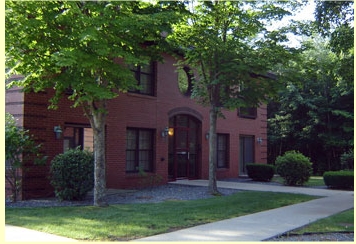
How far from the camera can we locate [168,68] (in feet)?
58.6

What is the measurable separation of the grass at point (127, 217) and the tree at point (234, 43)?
3.59 meters

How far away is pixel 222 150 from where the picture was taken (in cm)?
2177

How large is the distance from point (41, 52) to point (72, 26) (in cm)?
112

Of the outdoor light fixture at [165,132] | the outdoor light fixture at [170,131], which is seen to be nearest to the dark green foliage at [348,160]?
the outdoor light fixture at [170,131]

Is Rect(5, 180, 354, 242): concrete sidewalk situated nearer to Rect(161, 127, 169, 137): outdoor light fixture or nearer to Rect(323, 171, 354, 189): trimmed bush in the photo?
Rect(323, 171, 354, 189): trimmed bush

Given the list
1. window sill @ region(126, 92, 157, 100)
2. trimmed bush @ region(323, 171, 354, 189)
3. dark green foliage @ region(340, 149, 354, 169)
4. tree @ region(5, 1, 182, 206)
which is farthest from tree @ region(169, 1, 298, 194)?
dark green foliage @ region(340, 149, 354, 169)

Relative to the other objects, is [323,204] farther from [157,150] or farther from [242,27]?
[157,150]

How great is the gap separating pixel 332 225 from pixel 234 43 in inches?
245

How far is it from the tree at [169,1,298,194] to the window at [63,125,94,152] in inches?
173

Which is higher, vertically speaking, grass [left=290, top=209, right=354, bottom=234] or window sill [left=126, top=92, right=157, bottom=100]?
window sill [left=126, top=92, right=157, bottom=100]

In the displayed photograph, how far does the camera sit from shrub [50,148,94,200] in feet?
37.7

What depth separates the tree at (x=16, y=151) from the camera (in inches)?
438

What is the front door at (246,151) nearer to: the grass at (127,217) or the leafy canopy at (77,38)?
the grass at (127,217)

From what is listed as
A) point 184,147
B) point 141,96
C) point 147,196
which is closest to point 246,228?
point 147,196
